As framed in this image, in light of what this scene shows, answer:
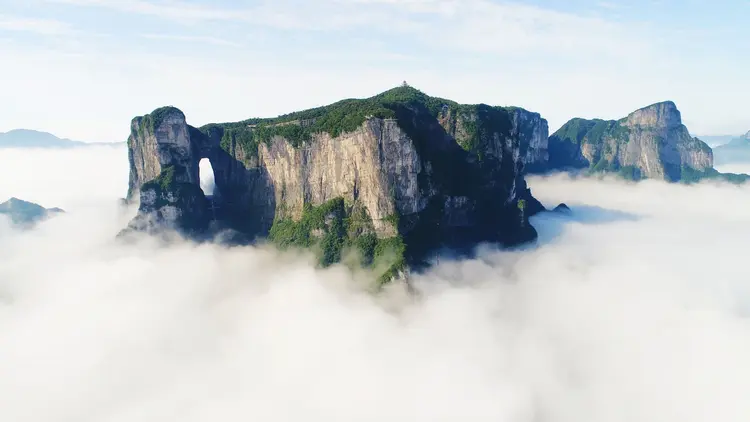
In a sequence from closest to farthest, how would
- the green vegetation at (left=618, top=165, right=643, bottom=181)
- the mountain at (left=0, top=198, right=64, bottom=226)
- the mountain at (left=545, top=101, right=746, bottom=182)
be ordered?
1. the mountain at (left=0, top=198, right=64, bottom=226)
2. the mountain at (left=545, top=101, right=746, bottom=182)
3. the green vegetation at (left=618, top=165, right=643, bottom=181)

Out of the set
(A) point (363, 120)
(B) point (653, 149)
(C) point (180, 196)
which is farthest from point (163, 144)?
(B) point (653, 149)

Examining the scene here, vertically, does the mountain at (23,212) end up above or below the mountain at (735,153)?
below

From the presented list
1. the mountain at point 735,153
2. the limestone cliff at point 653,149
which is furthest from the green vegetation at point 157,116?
the mountain at point 735,153

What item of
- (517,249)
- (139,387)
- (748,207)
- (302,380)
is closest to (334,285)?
(302,380)

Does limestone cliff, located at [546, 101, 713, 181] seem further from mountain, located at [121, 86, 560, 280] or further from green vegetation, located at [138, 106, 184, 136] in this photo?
green vegetation, located at [138, 106, 184, 136]

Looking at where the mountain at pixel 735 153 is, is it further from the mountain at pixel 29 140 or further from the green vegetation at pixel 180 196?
the mountain at pixel 29 140

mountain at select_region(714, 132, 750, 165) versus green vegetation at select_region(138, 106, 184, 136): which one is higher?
green vegetation at select_region(138, 106, 184, 136)

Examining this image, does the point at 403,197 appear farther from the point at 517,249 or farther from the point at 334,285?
the point at 517,249

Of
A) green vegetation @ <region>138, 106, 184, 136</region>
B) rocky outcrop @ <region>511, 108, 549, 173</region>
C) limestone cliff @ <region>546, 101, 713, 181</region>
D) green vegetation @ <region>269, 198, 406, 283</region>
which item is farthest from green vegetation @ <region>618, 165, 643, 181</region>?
green vegetation @ <region>138, 106, 184, 136</region>
